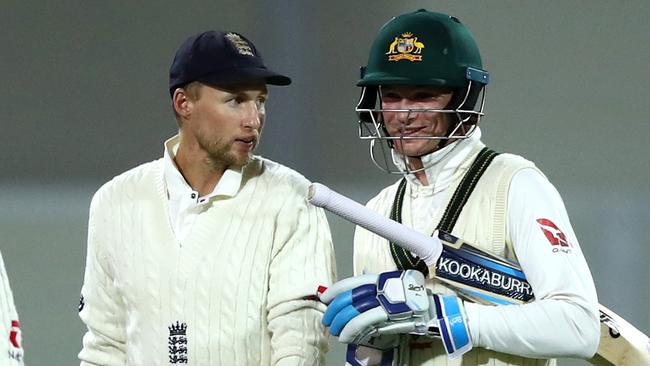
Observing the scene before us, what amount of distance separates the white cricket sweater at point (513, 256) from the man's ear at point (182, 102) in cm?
45

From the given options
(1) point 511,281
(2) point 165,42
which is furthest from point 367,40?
(1) point 511,281

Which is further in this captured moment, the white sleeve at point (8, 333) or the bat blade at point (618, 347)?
the bat blade at point (618, 347)

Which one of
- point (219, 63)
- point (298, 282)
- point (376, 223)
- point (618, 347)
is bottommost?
point (618, 347)

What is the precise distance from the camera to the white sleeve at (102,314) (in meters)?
2.53

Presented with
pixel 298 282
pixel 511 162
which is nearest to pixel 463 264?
pixel 511 162

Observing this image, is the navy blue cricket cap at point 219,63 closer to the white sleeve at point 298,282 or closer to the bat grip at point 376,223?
the white sleeve at point 298,282

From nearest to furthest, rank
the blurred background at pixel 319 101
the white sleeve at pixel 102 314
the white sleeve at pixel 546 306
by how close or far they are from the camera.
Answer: the white sleeve at pixel 546 306 → the white sleeve at pixel 102 314 → the blurred background at pixel 319 101

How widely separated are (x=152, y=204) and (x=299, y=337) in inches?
16.9

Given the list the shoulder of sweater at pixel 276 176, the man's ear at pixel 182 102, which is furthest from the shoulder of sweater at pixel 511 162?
the man's ear at pixel 182 102

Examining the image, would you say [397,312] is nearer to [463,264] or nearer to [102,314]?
[463,264]

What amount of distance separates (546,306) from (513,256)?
167 mm

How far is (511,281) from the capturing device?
2246mm

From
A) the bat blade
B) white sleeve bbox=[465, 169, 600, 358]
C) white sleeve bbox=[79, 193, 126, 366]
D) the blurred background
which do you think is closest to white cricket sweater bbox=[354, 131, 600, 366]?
white sleeve bbox=[465, 169, 600, 358]

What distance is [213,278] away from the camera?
244 cm
